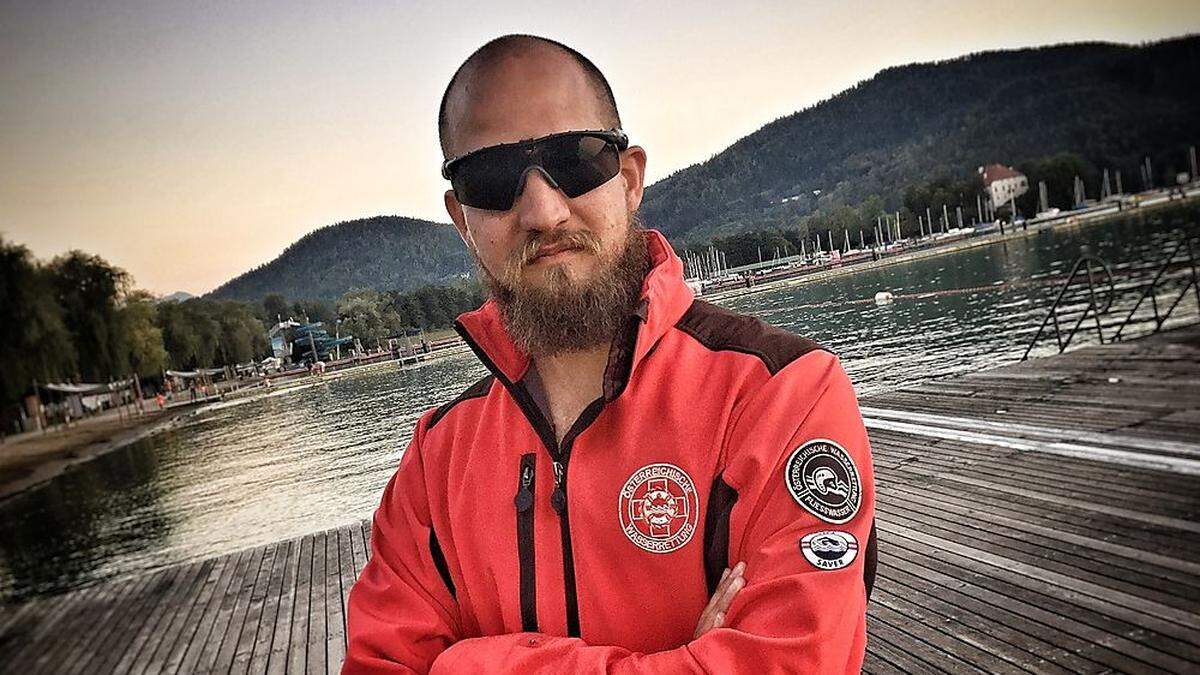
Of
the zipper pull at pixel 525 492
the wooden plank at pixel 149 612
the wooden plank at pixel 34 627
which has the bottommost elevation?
the wooden plank at pixel 34 627

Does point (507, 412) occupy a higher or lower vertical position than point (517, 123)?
lower

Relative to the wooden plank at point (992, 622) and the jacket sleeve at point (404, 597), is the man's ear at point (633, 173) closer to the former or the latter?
the jacket sleeve at point (404, 597)

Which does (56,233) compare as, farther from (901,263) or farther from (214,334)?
(901,263)

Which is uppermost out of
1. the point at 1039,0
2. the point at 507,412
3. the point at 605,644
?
the point at 1039,0

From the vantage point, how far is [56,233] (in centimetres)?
4634

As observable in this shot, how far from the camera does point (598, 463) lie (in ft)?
4.25

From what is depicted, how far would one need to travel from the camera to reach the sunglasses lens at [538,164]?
1372 mm

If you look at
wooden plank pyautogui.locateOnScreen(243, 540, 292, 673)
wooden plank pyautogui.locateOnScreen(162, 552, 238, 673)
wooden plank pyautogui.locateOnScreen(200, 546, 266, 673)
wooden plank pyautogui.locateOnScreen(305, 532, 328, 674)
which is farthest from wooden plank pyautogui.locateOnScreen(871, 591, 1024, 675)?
wooden plank pyautogui.locateOnScreen(162, 552, 238, 673)

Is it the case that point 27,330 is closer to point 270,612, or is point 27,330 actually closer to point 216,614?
point 216,614

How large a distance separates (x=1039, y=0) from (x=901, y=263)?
67.3m

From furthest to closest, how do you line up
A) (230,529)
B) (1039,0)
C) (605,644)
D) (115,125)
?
(1039,0) → (115,125) → (230,529) → (605,644)

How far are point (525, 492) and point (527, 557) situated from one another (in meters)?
0.12

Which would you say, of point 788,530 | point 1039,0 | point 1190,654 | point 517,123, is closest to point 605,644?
point 788,530

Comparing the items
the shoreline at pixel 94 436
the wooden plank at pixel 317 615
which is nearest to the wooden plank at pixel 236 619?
the wooden plank at pixel 317 615
